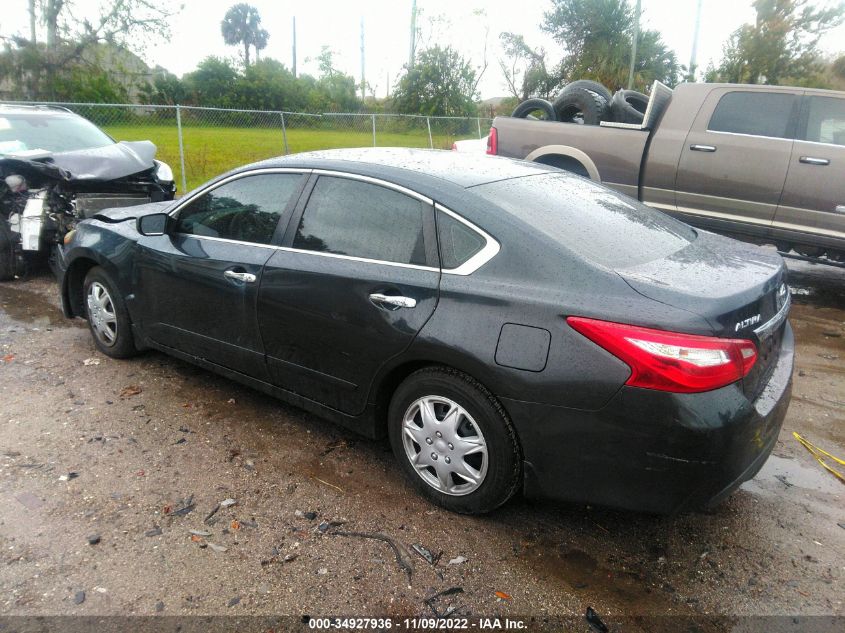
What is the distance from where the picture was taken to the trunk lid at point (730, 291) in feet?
8.23

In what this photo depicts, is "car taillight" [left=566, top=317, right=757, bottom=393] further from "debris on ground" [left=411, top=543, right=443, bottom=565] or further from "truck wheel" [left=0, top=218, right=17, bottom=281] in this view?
"truck wheel" [left=0, top=218, right=17, bottom=281]

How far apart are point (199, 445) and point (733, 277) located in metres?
2.81

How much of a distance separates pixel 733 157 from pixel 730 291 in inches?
186

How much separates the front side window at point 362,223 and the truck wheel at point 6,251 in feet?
15.6

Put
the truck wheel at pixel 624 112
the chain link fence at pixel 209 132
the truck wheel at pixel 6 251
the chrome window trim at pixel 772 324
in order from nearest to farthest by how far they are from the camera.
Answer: the chrome window trim at pixel 772 324 → the truck wheel at pixel 6 251 → the truck wheel at pixel 624 112 → the chain link fence at pixel 209 132

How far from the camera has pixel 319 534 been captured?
291 cm

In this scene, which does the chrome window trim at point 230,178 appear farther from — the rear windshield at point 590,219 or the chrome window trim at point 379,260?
the rear windshield at point 590,219

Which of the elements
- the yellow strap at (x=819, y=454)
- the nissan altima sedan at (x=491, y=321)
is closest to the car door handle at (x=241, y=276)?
the nissan altima sedan at (x=491, y=321)

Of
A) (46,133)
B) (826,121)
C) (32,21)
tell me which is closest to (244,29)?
(32,21)

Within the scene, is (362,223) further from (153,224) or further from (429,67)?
(429,67)

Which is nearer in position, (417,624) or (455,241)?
(417,624)

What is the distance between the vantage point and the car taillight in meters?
2.40

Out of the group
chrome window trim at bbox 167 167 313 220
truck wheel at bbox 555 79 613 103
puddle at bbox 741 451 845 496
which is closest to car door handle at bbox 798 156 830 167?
truck wheel at bbox 555 79 613 103

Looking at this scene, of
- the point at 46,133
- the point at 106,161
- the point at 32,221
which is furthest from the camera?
the point at 46,133
